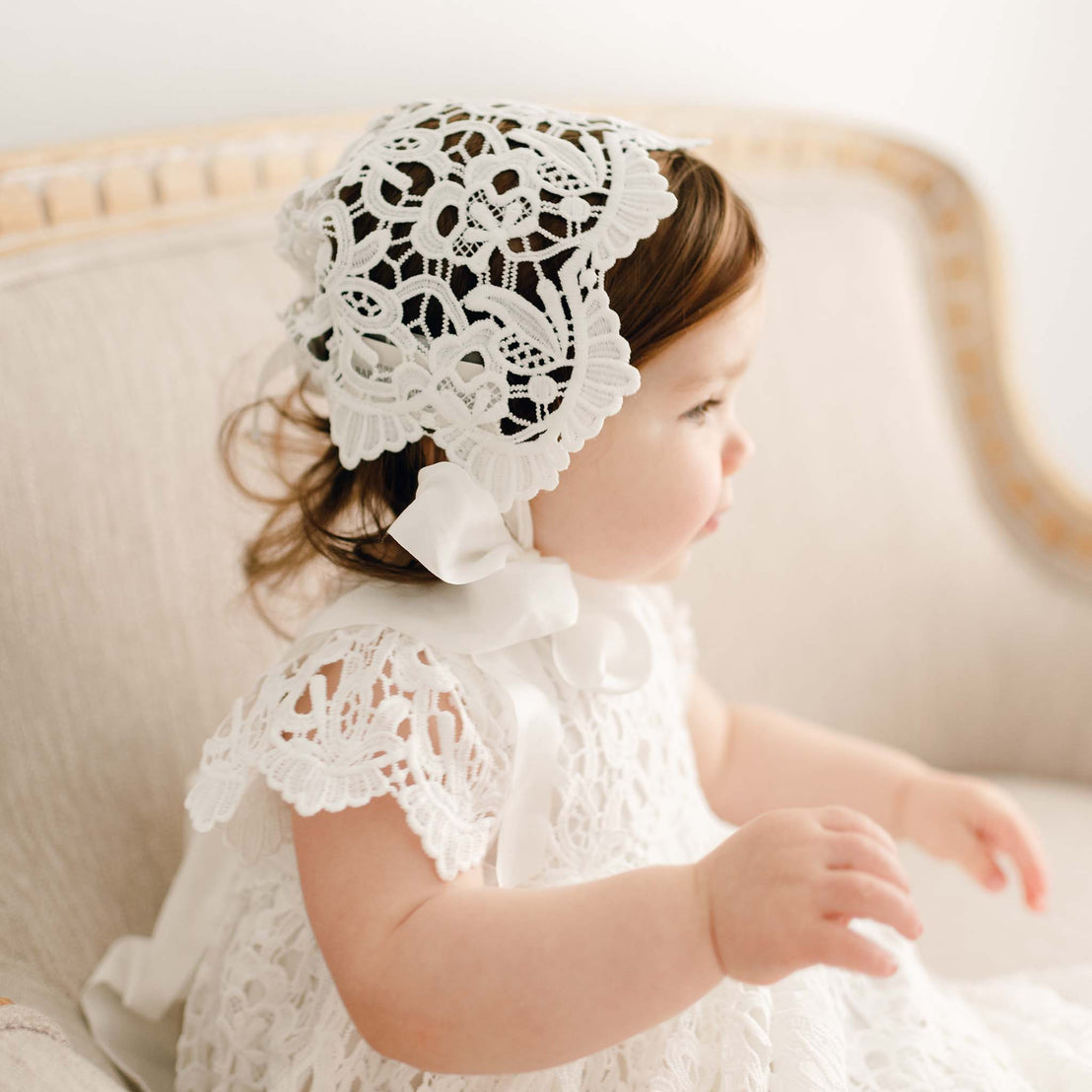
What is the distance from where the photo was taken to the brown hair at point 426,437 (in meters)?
0.68

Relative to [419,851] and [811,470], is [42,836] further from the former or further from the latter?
[811,470]

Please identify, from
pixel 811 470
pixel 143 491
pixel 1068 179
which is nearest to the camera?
pixel 143 491

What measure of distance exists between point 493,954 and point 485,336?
335 mm

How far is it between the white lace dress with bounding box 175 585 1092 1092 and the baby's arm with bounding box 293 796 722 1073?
3 centimetres

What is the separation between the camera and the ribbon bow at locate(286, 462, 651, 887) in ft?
2.18

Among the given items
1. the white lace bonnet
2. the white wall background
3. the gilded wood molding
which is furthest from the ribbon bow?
the white wall background

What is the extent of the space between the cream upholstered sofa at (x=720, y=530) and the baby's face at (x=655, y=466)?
29cm

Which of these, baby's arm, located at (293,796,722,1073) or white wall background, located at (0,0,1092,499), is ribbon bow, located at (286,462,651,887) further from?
white wall background, located at (0,0,1092,499)

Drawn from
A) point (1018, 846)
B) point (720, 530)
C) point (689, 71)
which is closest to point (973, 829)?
point (1018, 846)

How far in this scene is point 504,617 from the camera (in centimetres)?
68

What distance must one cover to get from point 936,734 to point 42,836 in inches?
35.9

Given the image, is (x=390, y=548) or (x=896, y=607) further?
(x=896, y=607)

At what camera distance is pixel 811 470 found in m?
1.20

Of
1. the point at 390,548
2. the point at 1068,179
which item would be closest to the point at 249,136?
the point at 390,548
